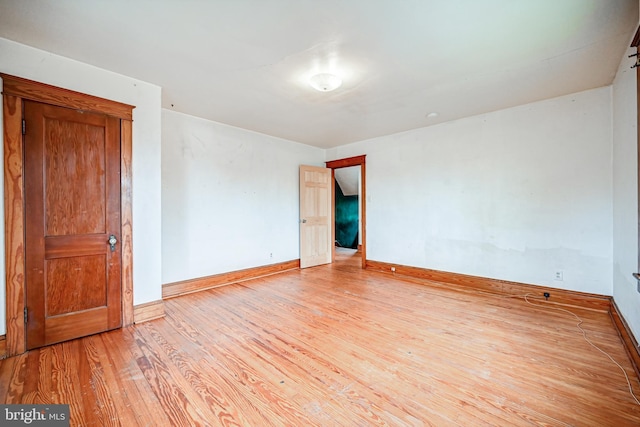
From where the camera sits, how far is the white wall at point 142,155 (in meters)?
2.57

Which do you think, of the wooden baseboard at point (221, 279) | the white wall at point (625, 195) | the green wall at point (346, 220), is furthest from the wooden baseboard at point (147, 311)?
the green wall at point (346, 220)

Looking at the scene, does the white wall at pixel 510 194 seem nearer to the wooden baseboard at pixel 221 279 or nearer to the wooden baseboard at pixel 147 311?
the wooden baseboard at pixel 221 279

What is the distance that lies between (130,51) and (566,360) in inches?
176

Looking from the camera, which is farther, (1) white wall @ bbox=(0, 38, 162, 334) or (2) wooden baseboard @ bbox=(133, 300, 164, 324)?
(2) wooden baseboard @ bbox=(133, 300, 164, 324)

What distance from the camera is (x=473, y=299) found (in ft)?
11.8

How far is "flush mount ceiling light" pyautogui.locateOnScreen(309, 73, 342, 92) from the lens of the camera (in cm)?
264

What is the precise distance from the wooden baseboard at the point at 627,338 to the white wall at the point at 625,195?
69mm

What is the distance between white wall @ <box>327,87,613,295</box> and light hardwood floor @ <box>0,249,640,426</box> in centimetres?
78

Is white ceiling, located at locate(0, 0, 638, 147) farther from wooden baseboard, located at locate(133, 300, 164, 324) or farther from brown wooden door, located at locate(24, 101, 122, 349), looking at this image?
wooden baseboard, located at locate(133, 300, 164, 324)

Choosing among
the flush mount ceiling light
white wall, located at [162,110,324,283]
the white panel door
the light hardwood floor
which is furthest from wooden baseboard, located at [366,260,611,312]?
the flush mount ceiling light

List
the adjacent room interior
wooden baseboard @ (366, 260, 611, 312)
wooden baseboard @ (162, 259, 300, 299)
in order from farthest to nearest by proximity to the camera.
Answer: wooden baseboard @ (162, 259, 300, 299) → wooden baseboard @ (366, 260, 611, 312) → the adjacent room interior

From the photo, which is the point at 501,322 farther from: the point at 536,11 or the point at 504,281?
the point at 536,11

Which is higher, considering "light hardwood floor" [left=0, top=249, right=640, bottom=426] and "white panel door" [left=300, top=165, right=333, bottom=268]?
"white panel door" [left=300, top=165, right=333, bottom=268]

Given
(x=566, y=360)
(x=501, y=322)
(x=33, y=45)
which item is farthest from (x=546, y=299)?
(x=33, y=45)
